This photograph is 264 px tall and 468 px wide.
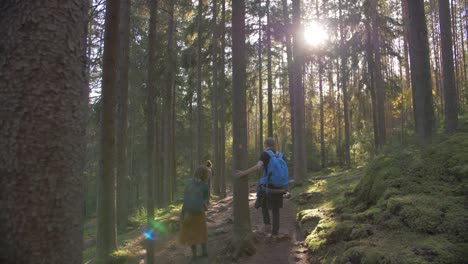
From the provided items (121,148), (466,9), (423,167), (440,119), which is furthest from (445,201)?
(466,9)

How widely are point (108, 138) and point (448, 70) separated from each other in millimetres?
10671

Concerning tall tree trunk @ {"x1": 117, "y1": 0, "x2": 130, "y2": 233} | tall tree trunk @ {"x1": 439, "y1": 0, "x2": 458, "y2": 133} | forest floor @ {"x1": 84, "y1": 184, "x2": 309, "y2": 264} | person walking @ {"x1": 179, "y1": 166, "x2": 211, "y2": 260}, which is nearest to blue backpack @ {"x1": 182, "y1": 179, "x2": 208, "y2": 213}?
person walking @ {"x1": 179, "y1": 166, "x2": 211, "y2": 260}

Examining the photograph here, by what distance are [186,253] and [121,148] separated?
5.04m

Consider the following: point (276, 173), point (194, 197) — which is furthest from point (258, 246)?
point (194, 197)

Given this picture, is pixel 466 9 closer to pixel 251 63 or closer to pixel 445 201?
pixel 251 63

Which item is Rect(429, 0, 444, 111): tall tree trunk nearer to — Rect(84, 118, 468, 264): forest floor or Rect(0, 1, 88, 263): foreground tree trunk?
Rect(84, 118, 468, 264): forest floor

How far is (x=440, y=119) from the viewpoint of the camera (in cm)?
1820

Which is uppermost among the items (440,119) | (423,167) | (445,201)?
(440,119)

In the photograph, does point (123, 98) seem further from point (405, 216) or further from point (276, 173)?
point (405, 216)

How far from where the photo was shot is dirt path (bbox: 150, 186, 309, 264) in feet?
19.9

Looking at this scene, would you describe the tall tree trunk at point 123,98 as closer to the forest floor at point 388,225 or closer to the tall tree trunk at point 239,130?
the forest floor at point 388,225

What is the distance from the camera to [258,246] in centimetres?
671

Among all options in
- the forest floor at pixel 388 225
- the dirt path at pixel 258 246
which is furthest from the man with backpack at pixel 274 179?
the forest floor at pixel 388 225

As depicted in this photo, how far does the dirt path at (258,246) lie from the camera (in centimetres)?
607
